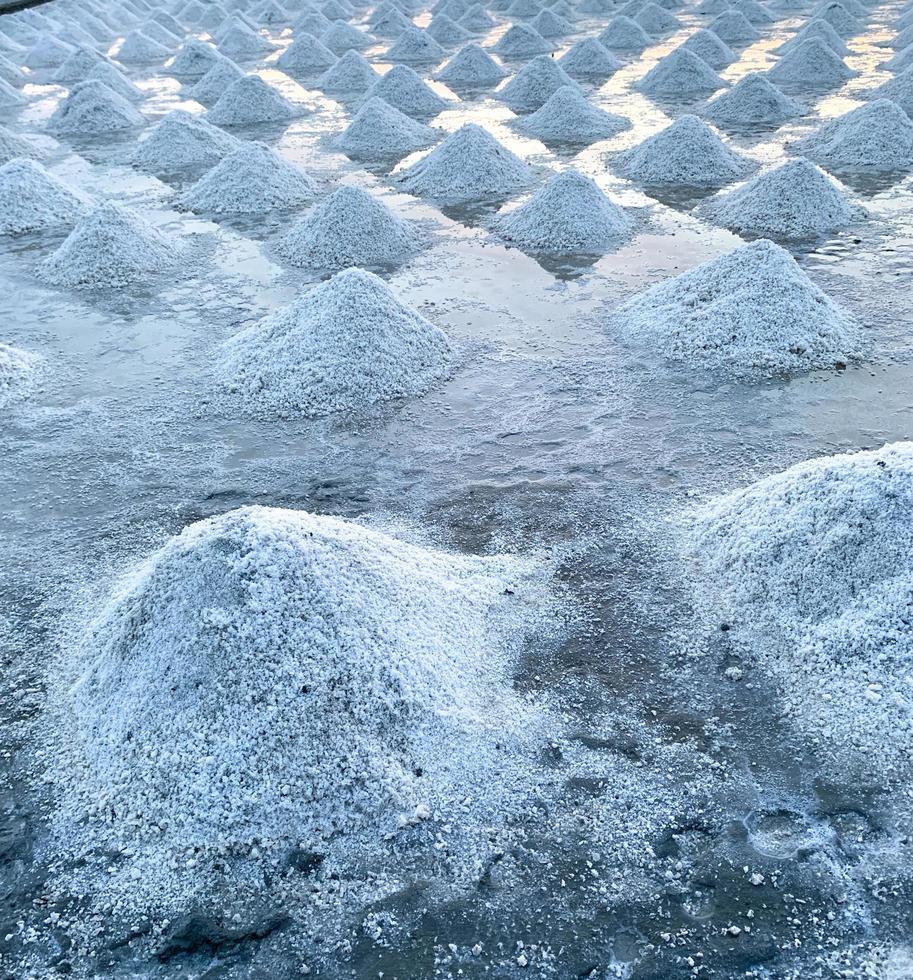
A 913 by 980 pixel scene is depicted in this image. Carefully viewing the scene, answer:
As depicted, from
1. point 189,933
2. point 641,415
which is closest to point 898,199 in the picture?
point 641,415

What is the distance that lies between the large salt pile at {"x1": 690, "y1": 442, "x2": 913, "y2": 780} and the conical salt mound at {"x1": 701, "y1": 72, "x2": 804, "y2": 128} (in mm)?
9973

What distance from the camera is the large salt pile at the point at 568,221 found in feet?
26.3

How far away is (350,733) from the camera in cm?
296

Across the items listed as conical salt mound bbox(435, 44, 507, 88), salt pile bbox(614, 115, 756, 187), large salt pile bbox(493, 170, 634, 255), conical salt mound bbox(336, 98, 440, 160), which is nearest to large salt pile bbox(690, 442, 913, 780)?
large salt pile bbox(493, 170, 634, 255)

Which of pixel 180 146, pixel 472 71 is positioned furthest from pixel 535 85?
pixel 180 146

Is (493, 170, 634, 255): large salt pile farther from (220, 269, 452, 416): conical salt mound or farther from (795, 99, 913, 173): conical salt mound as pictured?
(795, 99, 913, 173): conical salt mound

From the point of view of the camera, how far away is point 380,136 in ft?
38.7

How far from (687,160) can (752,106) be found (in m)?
3.46

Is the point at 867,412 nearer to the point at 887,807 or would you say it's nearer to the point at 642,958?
the point at 887,807

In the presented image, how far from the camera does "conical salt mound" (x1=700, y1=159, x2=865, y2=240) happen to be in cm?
814

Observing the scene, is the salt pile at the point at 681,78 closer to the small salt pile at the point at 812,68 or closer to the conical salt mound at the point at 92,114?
the small salt pile at the point at 812,68

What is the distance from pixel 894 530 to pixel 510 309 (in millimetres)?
3935

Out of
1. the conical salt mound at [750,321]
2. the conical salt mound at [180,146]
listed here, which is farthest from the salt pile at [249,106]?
the conical salt mound at [750,321]

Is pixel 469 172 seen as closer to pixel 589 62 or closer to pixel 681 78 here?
pixel 681 78
